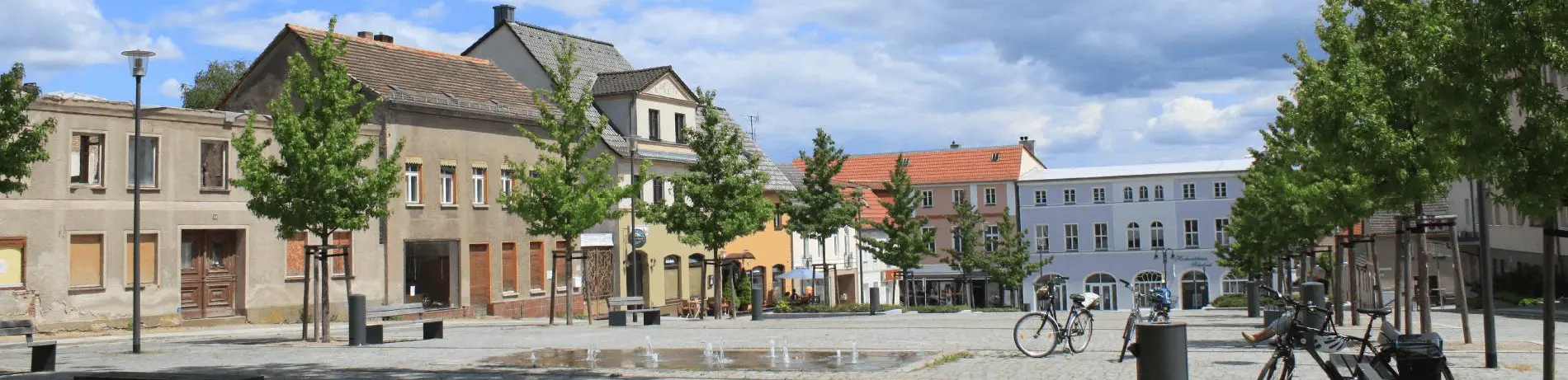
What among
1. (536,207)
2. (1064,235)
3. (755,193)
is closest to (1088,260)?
(1064,235)

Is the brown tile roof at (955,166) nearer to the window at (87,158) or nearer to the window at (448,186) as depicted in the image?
the window at (448,186)

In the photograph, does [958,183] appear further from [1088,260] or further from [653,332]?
[653,332]

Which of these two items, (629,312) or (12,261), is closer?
(12,261)

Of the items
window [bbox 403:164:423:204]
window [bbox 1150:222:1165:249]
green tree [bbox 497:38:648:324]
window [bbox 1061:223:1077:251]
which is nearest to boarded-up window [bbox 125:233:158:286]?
window [bbox 403:164:423:204]

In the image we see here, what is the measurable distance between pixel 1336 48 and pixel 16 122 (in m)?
18.0

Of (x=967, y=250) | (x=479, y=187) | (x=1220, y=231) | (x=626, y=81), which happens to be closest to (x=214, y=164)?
(x=479, y=187)

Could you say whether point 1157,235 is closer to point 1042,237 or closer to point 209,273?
point 1042,237

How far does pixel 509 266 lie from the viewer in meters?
39.2

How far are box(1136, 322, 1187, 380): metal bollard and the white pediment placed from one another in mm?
37335

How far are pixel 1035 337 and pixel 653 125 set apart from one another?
32.7 m

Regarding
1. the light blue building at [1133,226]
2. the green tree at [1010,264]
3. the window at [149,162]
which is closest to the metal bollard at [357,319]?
the window at [149,162]

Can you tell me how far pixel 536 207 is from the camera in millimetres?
29797

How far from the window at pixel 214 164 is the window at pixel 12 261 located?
427 cm

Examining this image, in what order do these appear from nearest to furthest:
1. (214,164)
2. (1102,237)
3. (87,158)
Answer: (87,158) → (214,164) → (1102,237)
